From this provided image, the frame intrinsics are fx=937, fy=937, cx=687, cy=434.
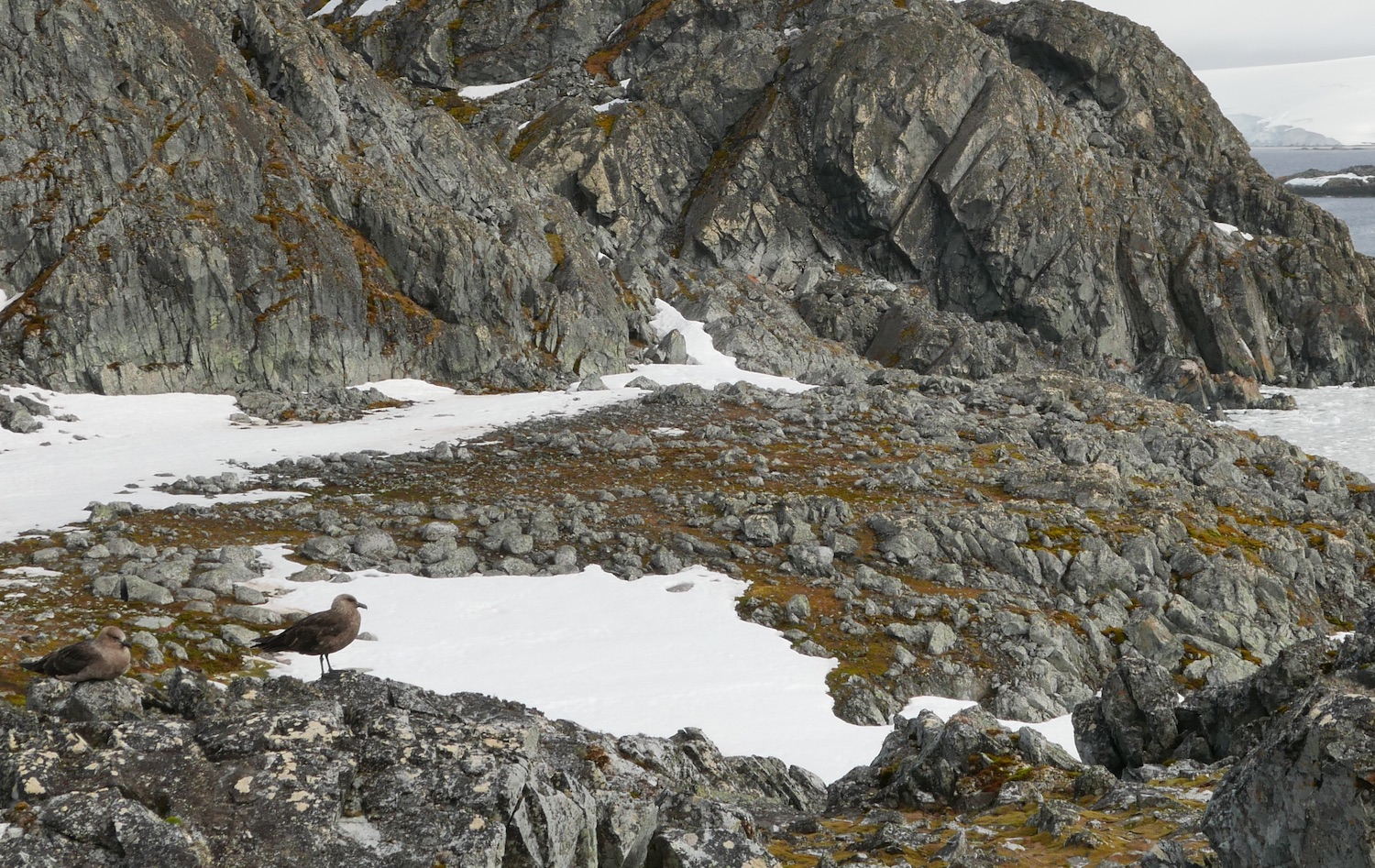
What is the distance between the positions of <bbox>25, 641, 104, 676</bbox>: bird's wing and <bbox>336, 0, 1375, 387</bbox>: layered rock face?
243ft

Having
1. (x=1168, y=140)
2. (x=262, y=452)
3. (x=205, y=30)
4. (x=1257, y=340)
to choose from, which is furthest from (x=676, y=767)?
(x=1168, y=140)

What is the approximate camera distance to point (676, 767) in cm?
1447

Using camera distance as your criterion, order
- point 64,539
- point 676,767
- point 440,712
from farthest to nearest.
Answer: point 64,539, point 676,767, point 440,712

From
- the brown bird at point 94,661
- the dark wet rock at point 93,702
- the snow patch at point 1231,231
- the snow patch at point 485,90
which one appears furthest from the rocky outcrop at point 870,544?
the snow patch at point 485,90

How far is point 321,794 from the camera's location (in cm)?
867

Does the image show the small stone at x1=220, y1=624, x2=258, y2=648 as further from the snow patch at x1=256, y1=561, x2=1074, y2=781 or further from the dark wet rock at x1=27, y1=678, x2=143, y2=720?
the dark wet rock at x1=27, y1=678, x2=143, y2=720

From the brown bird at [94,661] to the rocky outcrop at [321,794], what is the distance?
1.09 m

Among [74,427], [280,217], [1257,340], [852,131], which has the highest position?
[852,131]

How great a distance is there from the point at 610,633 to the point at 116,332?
3658cm

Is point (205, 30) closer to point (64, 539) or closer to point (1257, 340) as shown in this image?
point (64, 539)

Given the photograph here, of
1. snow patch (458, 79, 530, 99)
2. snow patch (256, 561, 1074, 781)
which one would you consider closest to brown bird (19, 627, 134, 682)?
snow patch (256, 561, 1074, 781)

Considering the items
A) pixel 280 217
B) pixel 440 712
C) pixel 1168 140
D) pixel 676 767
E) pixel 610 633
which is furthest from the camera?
pixel 1168 140

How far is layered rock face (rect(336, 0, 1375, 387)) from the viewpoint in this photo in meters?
88.9

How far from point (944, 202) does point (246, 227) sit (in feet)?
209
